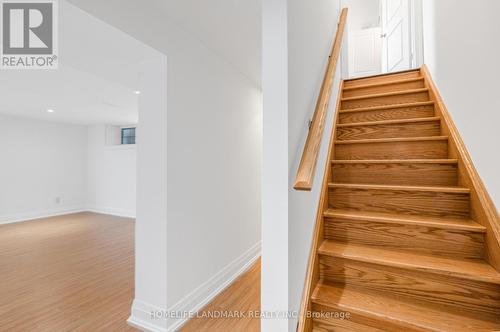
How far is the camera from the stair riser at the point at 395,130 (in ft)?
6.20

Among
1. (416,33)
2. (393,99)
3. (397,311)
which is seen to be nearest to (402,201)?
(397,311)

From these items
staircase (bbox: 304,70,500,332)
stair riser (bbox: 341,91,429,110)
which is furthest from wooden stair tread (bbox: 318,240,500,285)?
stair riser (bbox: 341,91,429,110)

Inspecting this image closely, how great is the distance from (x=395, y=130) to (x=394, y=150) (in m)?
0.24

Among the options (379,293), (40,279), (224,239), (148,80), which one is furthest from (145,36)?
(40,279)

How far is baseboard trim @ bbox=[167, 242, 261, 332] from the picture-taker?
5.68ft

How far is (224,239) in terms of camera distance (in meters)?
2.40

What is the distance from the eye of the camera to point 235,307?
198 cm

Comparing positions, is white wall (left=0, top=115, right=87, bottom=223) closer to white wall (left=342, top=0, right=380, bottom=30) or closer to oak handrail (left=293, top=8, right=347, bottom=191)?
oak handrail (left=293, top=8, right=347, bottom=191)

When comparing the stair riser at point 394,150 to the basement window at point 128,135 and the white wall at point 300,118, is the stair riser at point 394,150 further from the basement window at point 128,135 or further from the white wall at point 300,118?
the basement window at point 128,135

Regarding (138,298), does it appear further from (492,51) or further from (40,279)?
(492,51)

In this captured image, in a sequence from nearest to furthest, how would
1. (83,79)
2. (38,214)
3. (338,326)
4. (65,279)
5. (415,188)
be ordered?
(338,326) < (415,188) < (65,279) < (83,79) < (38,214)

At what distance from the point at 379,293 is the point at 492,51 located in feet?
4.67

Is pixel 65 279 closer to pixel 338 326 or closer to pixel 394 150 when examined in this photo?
pixel 338 326

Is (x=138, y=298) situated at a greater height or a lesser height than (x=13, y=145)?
lesser
